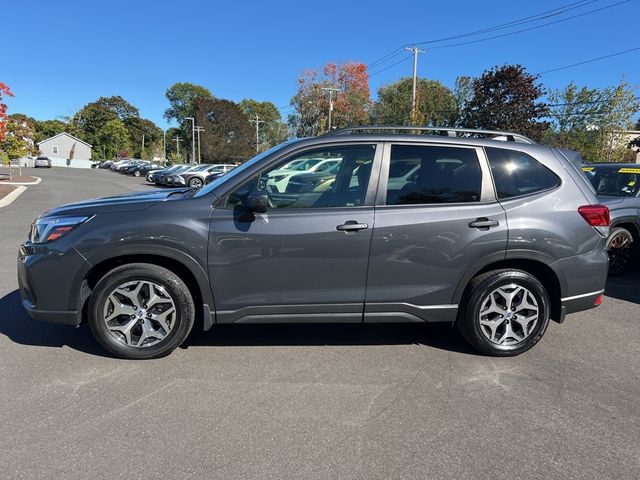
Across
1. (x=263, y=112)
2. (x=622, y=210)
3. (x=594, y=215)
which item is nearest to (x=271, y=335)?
(x=594, y=215)

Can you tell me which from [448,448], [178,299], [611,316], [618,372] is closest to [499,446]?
[448,448]

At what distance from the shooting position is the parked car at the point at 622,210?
6855mm

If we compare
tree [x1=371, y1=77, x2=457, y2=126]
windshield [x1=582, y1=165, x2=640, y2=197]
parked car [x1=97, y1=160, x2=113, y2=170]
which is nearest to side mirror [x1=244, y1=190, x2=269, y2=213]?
windshield [x1=582, y1=165, x2=640, y2=197]

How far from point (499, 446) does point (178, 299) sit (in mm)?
2527

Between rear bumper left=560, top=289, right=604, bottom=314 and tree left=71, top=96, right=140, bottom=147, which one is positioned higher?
tree left=71, top=96, right=140, bottom=147

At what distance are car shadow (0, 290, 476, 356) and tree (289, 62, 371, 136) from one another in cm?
5034

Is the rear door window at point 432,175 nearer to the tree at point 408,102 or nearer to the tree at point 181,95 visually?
the tree at point 408,102

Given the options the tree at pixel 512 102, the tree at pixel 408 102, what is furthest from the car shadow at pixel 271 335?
the tree at pixel 408 102

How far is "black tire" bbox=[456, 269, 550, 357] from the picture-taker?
13.0 feet

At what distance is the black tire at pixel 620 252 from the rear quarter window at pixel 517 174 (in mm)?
3683

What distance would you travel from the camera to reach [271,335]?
445 centimetres

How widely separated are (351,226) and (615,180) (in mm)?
5836

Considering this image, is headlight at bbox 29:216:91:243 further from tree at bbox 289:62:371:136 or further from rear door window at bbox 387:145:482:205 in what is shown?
tree at bbox 289:62:371:136

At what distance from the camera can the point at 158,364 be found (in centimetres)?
379
